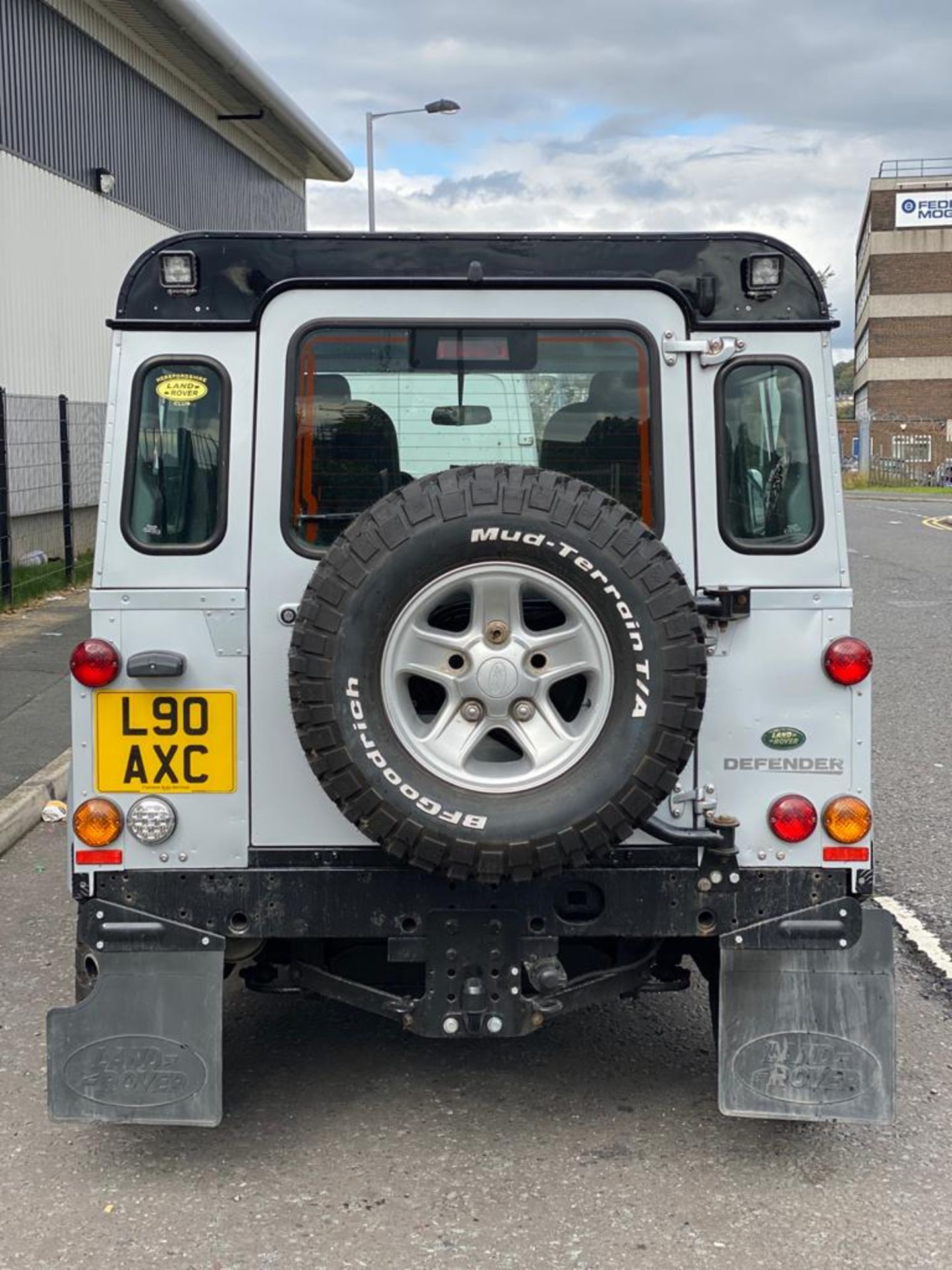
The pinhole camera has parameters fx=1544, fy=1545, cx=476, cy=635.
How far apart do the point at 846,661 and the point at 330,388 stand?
1.60 m

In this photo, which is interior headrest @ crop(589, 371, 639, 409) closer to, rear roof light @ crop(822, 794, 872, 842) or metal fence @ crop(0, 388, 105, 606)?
rear roof light @ crop(822, 794, 872, 842)

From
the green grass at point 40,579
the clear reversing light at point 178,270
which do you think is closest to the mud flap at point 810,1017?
the clear reversing light at point 178,270

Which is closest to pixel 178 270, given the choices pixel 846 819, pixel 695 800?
pixel 695 800

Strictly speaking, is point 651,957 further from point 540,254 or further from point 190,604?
point 540,254

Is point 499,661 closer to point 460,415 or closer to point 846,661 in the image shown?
point 460,415

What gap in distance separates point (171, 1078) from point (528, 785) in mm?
1337

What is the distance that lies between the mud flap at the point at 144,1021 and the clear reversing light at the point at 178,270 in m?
1.70

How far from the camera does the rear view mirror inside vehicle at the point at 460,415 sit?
433 centimetres

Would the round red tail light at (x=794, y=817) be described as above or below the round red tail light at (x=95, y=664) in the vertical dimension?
below

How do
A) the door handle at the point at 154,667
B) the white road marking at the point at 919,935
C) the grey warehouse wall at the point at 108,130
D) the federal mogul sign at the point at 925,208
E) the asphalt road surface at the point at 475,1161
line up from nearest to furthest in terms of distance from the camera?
1. the asphalt road surface at the point at 475,1161
2. the door handle at the point at 154,667
3. the white road marking at the point at 919,935
4. the grey warehouse wall at the point at 108,130
5. the federal mogul sign at the point at 925,208

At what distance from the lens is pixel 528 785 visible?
12.6 ft

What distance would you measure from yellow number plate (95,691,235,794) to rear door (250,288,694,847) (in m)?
0.09

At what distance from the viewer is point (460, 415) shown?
14.2ft

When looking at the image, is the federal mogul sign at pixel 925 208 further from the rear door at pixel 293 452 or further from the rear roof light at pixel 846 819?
the rear roof light at pixel 846 819
